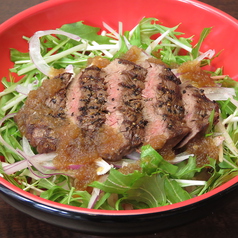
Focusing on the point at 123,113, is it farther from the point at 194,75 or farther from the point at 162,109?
the point at 194,75

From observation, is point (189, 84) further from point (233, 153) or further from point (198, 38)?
point (198, 38)

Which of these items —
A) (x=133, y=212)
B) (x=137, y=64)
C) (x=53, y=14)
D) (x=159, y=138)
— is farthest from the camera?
(x=53, y=14)

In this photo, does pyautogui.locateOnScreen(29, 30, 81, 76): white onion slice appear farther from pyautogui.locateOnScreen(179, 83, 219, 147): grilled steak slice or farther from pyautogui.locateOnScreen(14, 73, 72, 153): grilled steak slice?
pyautogui.locateOnScreen(179, 83, 219, 147): grilled steak slice

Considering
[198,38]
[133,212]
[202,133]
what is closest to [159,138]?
[202,133]

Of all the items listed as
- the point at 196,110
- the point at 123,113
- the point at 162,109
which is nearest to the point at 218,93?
the point at 196,110

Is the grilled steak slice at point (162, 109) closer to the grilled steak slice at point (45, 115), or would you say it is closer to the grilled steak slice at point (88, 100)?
the grilled steak slice at point (88, 100)

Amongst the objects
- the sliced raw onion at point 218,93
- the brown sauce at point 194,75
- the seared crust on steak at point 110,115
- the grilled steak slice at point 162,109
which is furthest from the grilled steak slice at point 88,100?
the sliced raw onion at point 218,93
